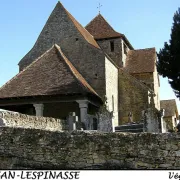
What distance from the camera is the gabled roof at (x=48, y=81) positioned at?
20.2 metres

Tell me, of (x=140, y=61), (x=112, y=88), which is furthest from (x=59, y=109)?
(x=140, y=61)

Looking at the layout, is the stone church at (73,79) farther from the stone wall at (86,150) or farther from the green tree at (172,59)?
the stone wall at (86,150)

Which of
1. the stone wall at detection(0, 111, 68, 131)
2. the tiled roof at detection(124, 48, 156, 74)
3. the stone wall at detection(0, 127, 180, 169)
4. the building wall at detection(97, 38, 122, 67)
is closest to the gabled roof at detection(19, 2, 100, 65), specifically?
the building wall at detection(97, 38, 122, 67)

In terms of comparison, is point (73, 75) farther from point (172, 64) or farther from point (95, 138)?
point (95, 138)

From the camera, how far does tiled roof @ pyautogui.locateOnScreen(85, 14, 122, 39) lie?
28594mm

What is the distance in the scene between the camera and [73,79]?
20672 mm

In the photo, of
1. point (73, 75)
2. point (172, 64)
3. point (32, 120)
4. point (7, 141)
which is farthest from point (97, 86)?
point (7, 141)

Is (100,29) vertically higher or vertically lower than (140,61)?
higher

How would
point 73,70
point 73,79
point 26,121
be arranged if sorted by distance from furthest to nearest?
1. point 73,70
2. point 73,79
3. point 26,121

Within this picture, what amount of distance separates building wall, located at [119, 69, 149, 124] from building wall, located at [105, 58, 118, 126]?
540 millimetres

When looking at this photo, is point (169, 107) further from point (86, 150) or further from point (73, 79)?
point (86, 150)

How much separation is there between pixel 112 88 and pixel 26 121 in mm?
11208

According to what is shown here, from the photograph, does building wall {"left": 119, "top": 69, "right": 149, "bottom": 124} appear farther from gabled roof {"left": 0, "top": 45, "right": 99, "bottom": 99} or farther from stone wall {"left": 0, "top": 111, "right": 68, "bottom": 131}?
stone wall {"left": 0, "top": 111, "right": 68, "bottom": 131}

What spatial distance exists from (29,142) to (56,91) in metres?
12.4
